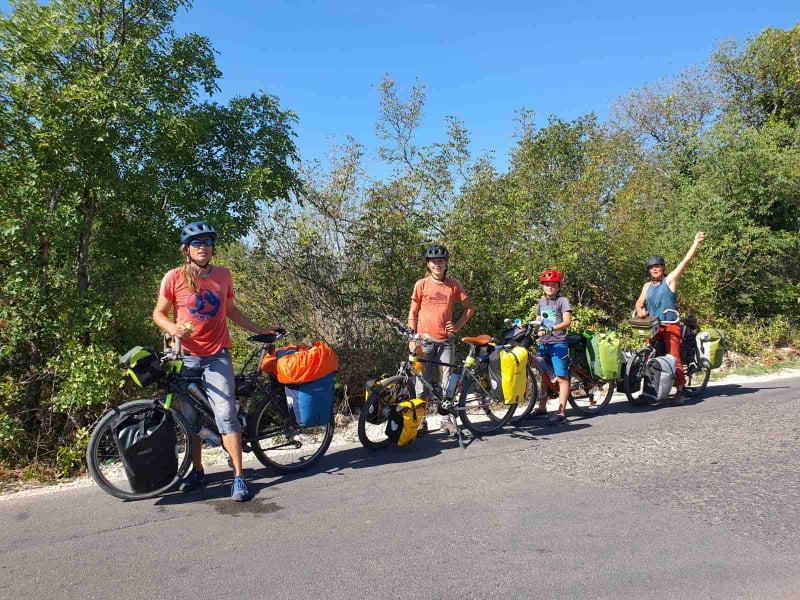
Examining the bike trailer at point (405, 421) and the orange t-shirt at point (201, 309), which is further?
the bike trailer at point (405, 421)

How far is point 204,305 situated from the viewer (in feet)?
15.1

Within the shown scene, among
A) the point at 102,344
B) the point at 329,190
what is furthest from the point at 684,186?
the point at 102,344

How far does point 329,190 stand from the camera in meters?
8.13

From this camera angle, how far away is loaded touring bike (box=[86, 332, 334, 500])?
4355 millimetres

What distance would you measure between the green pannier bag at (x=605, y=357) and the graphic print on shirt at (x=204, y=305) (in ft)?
15.3

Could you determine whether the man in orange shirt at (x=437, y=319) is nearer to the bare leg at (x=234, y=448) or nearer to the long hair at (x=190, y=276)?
the bare leg at (x=234, y=448)

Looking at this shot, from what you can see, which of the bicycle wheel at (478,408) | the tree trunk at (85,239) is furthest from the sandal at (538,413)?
the tree trunk at (85,239)

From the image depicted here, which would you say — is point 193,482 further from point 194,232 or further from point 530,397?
point 530,397

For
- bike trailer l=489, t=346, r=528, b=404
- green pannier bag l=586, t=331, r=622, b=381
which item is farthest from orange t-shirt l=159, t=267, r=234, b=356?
green pannier bag l=586, t=331, r=622, b=381

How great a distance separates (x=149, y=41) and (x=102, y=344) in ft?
10.5

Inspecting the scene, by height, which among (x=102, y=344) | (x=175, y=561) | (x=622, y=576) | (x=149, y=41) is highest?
(x=149, y=41)

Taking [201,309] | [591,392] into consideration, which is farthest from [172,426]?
[591,392]

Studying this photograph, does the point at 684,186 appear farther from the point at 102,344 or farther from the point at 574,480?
the point at 102,344

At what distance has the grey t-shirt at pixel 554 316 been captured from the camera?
22.1 feet
